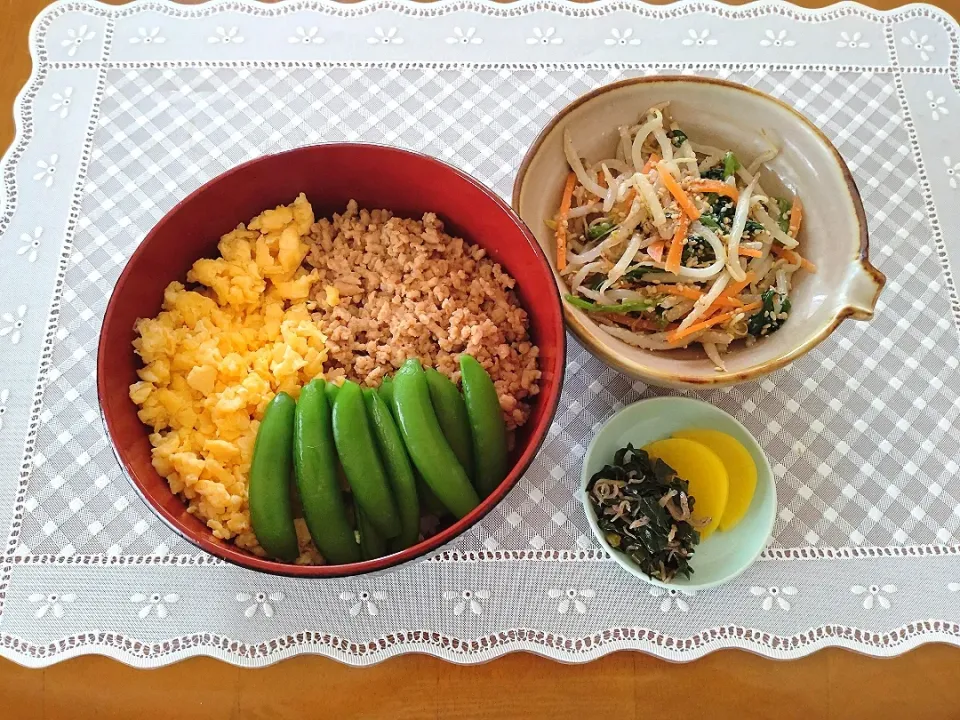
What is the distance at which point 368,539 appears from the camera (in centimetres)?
110

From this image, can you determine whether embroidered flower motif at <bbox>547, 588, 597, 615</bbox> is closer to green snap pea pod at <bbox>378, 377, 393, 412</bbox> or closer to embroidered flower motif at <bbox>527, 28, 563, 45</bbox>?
green snap pea pod at <bbox>378, 377, 393, 412</bbox>

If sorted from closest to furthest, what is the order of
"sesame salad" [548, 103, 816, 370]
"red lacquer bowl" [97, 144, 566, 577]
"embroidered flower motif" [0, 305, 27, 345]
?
"red lacquer bowl" [97, 144, 566, 577] < "sesame salad" [548, 103, 816, 370] < "embroidered flower motif" [0, 305, 27, 345]

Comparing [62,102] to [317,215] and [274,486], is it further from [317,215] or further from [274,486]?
[274,486]

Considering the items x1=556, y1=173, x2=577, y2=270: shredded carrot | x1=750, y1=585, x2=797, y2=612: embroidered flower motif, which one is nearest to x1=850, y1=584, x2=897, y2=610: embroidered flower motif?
x1=750, y1=585, x2=797, y2=612: embroidered flower motif

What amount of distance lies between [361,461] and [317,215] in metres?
0.52

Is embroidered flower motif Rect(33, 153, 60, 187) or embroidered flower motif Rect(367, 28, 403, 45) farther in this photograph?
embroidered flower motif Rect(367, 28, 403, 45)

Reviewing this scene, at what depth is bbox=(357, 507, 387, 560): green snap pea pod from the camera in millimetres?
1094

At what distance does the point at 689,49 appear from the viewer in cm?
167

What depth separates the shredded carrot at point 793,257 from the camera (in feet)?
4.14

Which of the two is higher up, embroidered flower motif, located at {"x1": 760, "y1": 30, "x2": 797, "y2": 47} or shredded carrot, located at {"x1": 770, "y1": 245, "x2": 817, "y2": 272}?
embroidered flower motif, located at {"x1": 760, "y1": 30, "x2": 797, "y2": 47}

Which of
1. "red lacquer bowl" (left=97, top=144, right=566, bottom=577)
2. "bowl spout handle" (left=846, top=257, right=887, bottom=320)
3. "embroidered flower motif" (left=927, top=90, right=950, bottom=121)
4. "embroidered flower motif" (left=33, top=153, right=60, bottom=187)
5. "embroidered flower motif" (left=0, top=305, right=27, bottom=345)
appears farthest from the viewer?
"embroidered flower motif" (left=927, top=90, right=950, bottom=121)

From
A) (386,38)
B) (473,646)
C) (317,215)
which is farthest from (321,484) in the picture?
(386,38)

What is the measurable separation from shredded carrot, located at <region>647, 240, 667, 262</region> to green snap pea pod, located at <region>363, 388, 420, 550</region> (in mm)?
555

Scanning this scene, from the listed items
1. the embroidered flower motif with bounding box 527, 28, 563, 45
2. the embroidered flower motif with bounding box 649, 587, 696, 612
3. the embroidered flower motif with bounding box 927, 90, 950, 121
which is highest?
the embroidered flower motif with bounding box 527, 28, 563, 45
